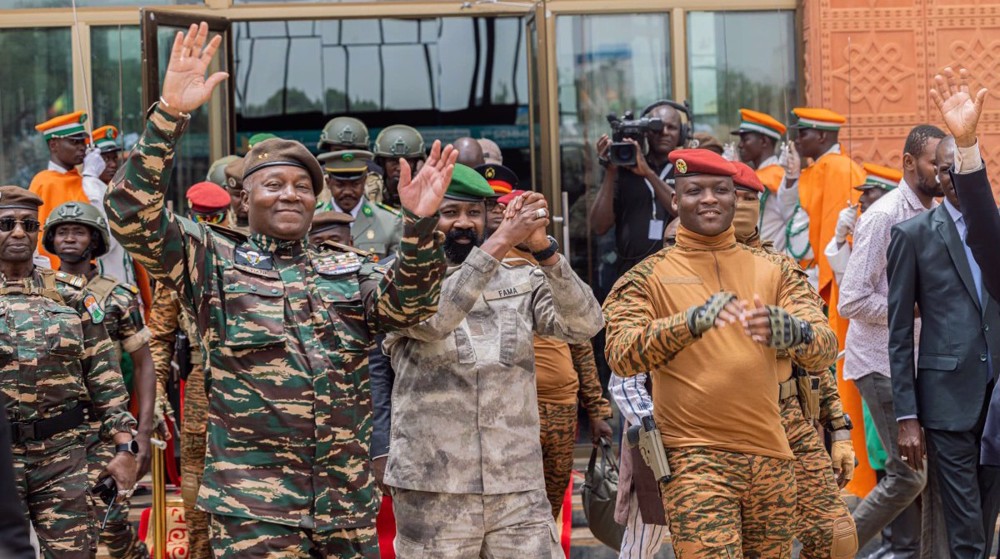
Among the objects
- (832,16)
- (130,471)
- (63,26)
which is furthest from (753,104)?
(130,471)

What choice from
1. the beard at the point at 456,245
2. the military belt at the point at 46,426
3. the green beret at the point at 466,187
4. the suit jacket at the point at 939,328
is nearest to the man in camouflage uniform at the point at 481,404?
the beard at the point at 456,245

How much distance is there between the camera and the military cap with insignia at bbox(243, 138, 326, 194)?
493cm

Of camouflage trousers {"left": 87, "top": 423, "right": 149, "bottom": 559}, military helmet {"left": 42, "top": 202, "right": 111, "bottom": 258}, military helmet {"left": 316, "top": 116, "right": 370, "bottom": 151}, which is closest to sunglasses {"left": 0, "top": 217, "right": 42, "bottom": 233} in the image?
camouflage trousers {"left": 87, "top": 423, "right": 149, "bottom": 559}

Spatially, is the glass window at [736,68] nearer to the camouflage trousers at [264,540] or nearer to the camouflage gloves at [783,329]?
the camouflage gloves at [783,329]

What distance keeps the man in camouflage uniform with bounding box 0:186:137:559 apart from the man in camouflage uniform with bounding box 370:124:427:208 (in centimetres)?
257

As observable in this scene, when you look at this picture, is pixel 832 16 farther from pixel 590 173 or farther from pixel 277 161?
pixel 277 161

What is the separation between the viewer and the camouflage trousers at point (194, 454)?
24.2 feet

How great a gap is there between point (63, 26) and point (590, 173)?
3698mm

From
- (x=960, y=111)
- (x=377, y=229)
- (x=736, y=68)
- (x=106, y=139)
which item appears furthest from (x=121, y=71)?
(x=960, y=111)

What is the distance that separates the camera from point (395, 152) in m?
8.79

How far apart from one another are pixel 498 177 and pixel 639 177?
1472mm

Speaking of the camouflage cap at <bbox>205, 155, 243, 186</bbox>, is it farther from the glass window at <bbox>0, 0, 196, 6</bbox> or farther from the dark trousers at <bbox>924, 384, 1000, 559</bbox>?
the dark trousers at <bbox>924, 384, 1000, 559</bbox>

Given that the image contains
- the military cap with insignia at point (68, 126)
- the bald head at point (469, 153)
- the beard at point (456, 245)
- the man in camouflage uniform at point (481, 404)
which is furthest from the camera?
the military cap with insignia at point (68, 126)

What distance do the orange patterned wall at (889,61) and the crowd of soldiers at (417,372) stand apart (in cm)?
331
